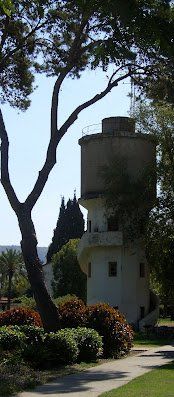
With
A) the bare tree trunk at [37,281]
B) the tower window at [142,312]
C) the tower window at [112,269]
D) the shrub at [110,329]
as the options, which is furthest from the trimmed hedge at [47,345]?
the tower window at [142,312]

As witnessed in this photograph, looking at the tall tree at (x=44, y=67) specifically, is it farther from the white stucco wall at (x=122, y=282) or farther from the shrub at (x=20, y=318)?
the white stucco wall at (x=122, y=282)

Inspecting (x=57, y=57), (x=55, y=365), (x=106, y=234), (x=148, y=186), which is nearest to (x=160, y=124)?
(x=148, y=186)

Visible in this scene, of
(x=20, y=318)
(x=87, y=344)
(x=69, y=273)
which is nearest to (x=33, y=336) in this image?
(x=87, y=344)

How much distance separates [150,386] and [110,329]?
858 centimetres

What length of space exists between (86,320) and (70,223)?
58222 millimetres

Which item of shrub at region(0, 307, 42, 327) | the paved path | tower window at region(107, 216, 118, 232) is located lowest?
the paved path

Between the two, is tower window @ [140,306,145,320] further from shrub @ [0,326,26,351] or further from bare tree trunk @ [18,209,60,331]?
shrub @ [0,326,26,351]

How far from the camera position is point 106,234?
144 feet

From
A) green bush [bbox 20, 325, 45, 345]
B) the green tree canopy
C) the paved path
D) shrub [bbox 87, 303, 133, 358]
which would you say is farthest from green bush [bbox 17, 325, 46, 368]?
the green tree canopy

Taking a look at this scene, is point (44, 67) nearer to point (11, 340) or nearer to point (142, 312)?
point (11, 340)

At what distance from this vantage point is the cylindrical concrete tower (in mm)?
43250

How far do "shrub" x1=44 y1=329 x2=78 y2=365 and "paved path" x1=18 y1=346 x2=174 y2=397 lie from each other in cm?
78

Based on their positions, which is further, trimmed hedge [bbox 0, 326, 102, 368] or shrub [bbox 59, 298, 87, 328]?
shrub [bbox 59, 298, 87, 328]

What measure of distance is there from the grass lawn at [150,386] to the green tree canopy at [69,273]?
2049 inches
